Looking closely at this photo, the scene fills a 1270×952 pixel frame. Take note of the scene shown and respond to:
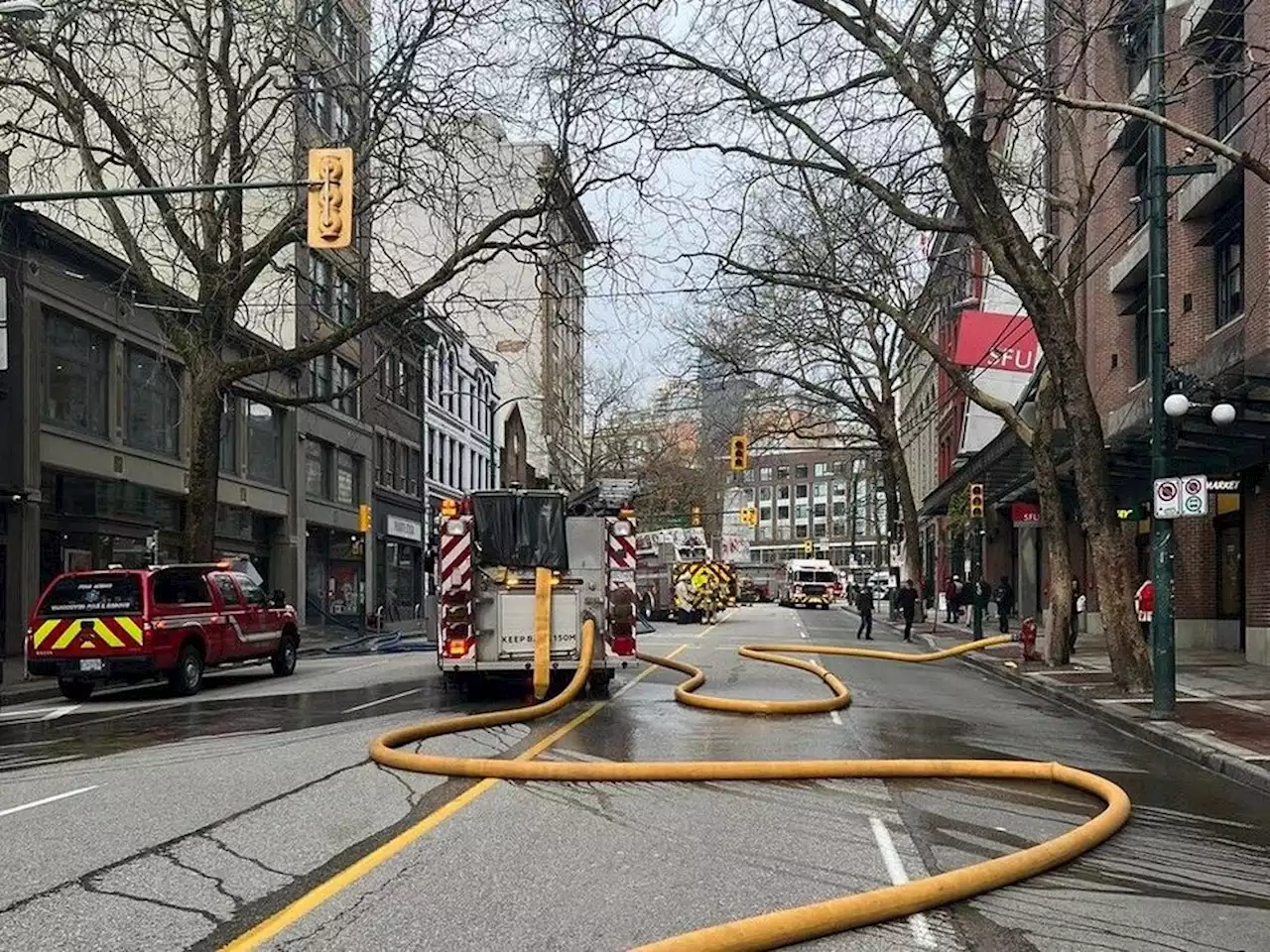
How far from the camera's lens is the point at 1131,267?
3011cm

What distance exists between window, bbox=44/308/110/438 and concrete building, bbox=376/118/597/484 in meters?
6.72

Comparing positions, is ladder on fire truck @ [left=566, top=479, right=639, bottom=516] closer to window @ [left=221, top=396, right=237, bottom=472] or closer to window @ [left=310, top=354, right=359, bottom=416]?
window @ [left=221, top=396, right=237, bottom=472]

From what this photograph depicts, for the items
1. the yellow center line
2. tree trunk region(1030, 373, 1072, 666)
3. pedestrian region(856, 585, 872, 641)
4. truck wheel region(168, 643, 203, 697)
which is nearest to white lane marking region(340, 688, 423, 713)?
truck wheel region(168, 643, 203, 697)

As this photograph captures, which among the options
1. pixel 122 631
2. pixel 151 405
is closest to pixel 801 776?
pixel 122 631

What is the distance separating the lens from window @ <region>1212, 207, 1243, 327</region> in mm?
24500

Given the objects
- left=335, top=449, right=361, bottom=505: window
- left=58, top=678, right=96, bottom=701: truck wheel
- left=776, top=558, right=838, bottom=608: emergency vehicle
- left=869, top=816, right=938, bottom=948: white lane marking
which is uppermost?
left=335, top=449, right=361, bottom=505: window

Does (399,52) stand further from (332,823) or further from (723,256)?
(332,823)

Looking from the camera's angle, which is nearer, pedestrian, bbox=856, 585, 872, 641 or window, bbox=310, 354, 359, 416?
pedestrian, bbox=856, 585, 872, 641

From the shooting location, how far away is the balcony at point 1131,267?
2923cm

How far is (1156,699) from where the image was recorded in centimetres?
1533

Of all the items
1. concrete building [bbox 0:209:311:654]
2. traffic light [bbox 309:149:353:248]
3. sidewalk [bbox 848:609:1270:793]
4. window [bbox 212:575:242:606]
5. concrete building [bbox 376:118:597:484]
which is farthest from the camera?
concrete building [bbox 0:209:311:654]

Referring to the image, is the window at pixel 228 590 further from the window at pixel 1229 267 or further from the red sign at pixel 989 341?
the red sign at pixel 989 341

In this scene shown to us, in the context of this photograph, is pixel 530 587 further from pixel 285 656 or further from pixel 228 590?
pixel 285 656

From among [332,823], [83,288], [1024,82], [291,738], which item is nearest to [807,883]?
[332,823]
